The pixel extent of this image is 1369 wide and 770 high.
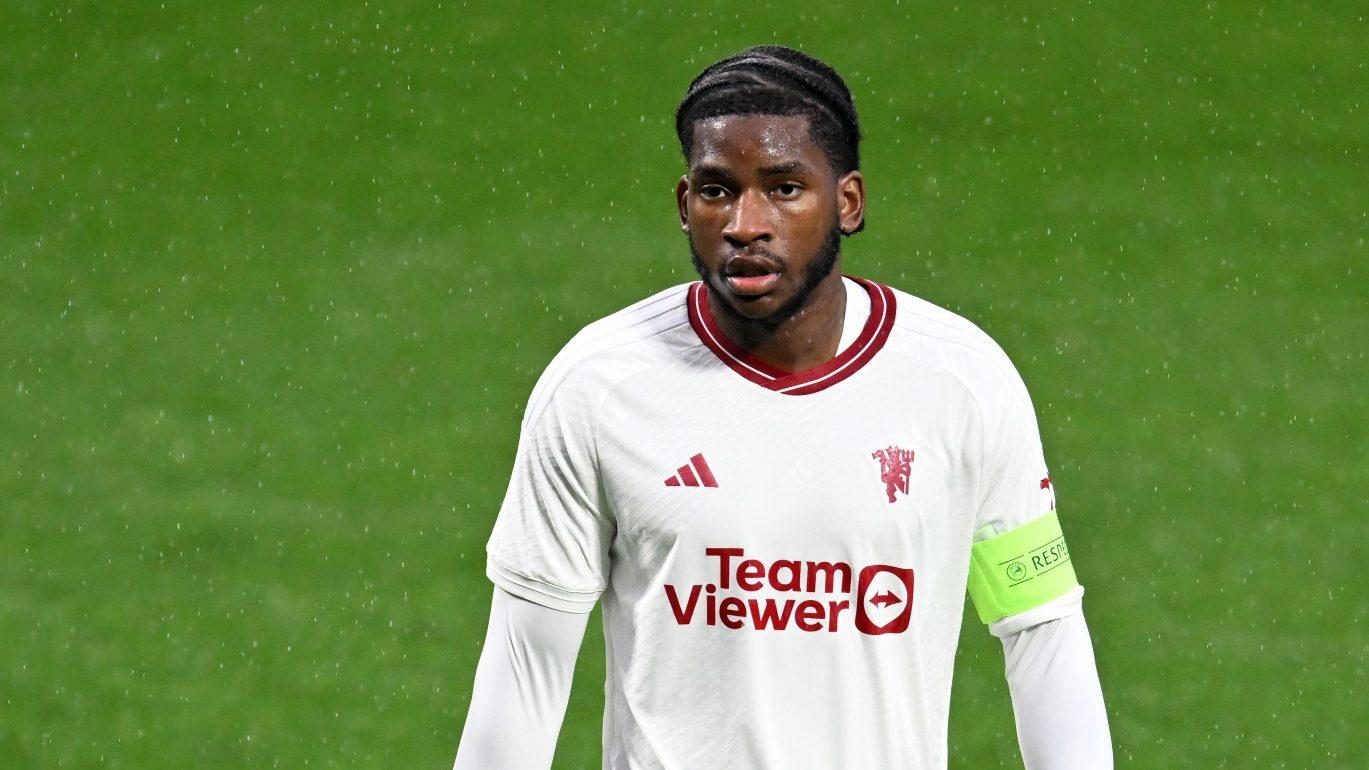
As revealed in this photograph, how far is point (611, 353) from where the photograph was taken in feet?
8.52

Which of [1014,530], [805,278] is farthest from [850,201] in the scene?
[1014,530]

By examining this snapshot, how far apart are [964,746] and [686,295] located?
2.99 metres

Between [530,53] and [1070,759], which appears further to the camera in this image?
[530,53]

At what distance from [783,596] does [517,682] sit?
12.9 inches

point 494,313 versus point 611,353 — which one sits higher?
point 494,313

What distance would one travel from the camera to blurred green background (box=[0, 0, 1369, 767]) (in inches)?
219

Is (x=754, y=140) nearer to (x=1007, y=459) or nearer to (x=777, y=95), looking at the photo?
(x=777, y=95)

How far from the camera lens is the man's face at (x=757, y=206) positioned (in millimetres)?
2445

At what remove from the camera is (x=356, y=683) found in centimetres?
552

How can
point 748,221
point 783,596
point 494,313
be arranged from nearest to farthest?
point 748,221 → point 783,596 → point 494,313

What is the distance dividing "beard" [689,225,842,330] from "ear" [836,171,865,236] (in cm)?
2

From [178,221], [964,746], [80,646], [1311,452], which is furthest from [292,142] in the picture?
→ [1311,452]

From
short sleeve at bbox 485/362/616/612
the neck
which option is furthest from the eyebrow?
short sleeve at bbox 485/362/616/612

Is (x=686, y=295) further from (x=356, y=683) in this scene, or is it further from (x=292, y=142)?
(x=292, y=142)
